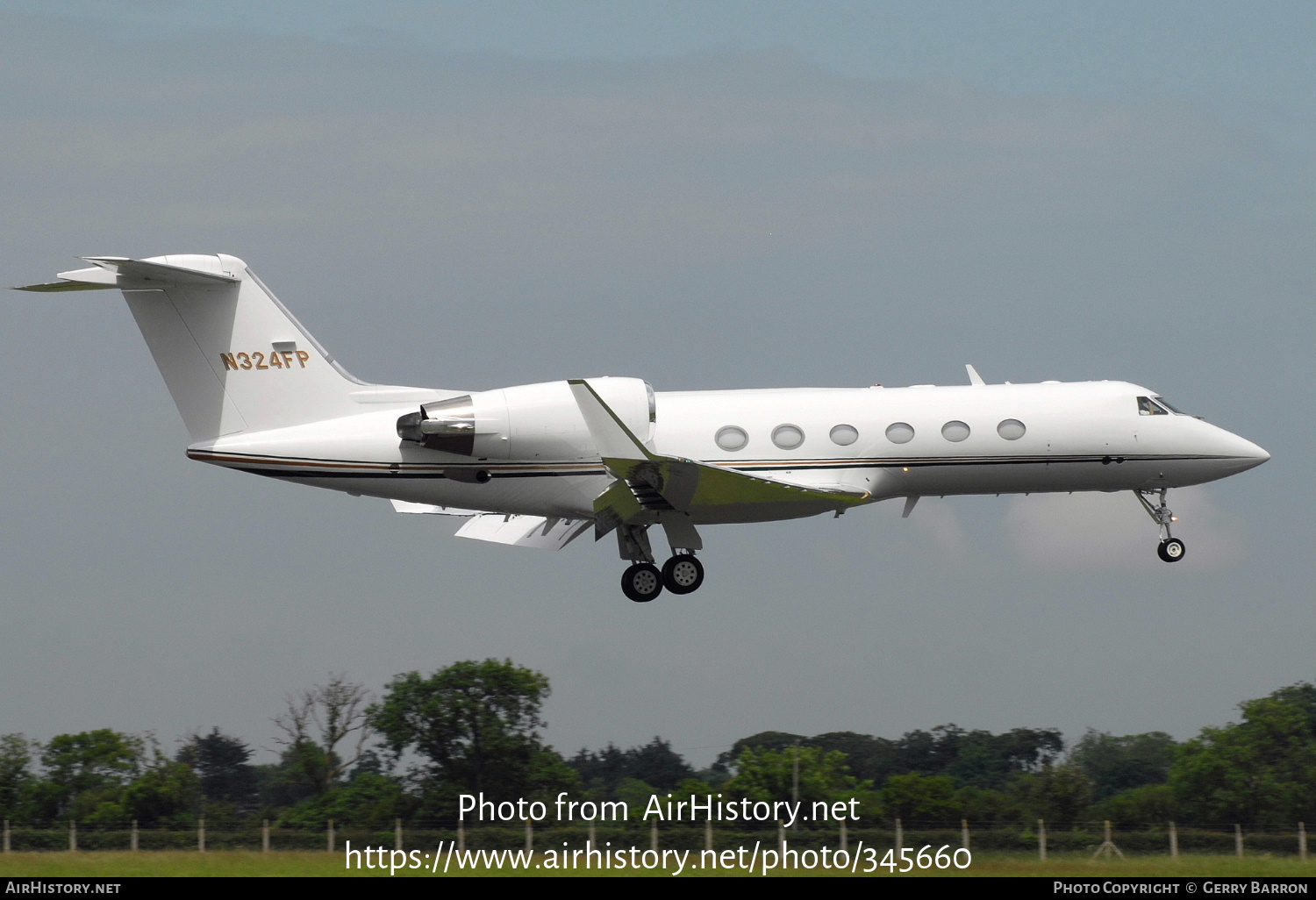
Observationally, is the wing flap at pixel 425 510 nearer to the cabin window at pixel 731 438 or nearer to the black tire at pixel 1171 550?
the cabin window at pixel 731 438

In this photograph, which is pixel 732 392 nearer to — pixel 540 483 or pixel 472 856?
pixel 540 483

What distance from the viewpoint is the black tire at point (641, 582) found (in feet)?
77.2

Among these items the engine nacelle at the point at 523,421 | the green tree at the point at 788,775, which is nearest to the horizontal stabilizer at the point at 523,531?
the engine nacelle at the point at 523,421

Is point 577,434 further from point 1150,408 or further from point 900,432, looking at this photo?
point 1150,408

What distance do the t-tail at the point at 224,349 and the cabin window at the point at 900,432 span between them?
7.86 metres

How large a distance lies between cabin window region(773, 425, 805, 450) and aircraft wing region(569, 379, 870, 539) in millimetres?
670

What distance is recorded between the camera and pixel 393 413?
2322cm

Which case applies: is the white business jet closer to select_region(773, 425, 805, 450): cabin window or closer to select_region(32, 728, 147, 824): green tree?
select_region(773, 425, 805, 450): cabin window

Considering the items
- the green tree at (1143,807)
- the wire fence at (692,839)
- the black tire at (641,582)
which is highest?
Result: the black tire at (641,582)

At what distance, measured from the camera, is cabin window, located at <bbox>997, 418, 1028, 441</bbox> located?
925 inches
